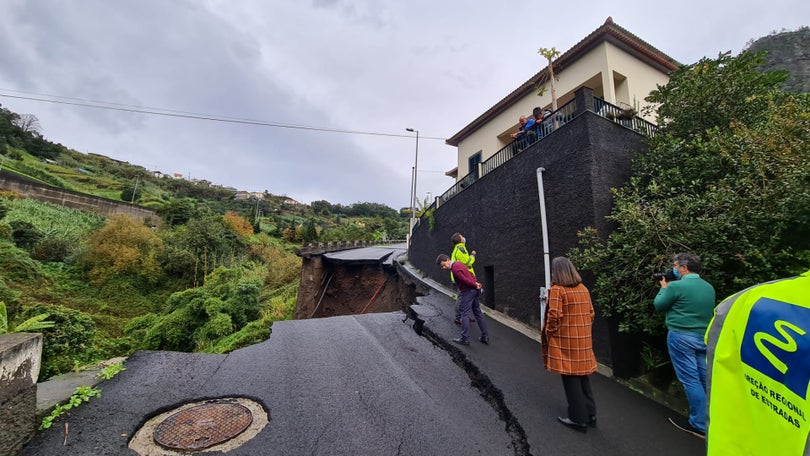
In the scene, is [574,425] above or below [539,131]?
below

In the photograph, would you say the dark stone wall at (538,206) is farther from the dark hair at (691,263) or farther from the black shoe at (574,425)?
the black shoe at (574,425)

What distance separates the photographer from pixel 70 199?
80.8 feet

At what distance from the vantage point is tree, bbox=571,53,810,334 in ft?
11.3

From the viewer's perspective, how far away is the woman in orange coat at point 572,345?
3002 mm

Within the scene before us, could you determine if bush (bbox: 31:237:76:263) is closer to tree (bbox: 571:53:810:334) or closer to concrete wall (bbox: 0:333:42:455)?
concrete wall (bbox: 0:333:42:455)

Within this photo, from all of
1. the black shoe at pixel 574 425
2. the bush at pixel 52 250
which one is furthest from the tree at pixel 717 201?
the bush at pixel 52 250

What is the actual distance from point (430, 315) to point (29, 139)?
63518mm

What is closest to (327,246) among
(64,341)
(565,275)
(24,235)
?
(64,341)

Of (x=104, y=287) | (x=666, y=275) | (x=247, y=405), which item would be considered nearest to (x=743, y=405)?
(x=666, y=275)

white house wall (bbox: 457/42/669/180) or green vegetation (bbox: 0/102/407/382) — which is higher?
white house wall (bbox: 457/42/669/180)

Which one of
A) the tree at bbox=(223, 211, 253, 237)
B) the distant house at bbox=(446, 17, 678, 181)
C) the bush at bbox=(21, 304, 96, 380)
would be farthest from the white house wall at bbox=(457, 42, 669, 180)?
the tree at bbox=(223, 211, 253, 237)

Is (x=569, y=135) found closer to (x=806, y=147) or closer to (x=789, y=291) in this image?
(x=806, y=147)

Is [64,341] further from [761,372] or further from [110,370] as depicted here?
[761,372]

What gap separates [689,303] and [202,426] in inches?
199
